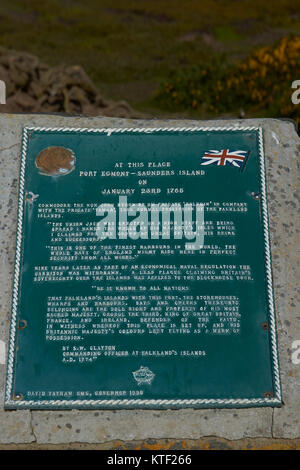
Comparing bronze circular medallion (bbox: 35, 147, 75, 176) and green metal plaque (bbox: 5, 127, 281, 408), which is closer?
green metal plaque (bbox: 5, 127, 281, 408)

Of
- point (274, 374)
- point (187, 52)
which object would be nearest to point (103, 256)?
point (274, 374)

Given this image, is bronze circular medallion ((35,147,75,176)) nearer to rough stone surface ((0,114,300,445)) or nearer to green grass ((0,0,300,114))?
rough stone surface ((0,114,300,445))

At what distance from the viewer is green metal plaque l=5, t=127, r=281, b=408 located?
3326 mm

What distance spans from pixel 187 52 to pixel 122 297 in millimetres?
5469

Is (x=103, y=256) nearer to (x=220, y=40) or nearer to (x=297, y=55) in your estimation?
(x=297, y=55)

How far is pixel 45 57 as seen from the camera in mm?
7820

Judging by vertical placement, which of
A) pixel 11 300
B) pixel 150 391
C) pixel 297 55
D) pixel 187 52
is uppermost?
pixel 187 52

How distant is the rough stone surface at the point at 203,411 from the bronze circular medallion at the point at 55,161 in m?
0.21

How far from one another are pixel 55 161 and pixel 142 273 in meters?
0.99

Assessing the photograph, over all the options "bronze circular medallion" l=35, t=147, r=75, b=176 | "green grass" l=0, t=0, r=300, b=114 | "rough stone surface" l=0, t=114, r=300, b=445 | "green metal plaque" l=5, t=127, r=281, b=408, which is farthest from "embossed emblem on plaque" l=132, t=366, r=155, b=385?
"green grass" l=0, t=0, r=300, b=114

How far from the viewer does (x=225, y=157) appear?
3.82 metres

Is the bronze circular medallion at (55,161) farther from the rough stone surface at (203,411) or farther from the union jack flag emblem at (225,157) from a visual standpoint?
the union jack flag emblem at (225,157)

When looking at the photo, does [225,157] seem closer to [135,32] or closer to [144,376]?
[144,376]

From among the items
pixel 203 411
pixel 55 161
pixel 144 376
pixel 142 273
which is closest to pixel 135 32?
pixel 55 161
